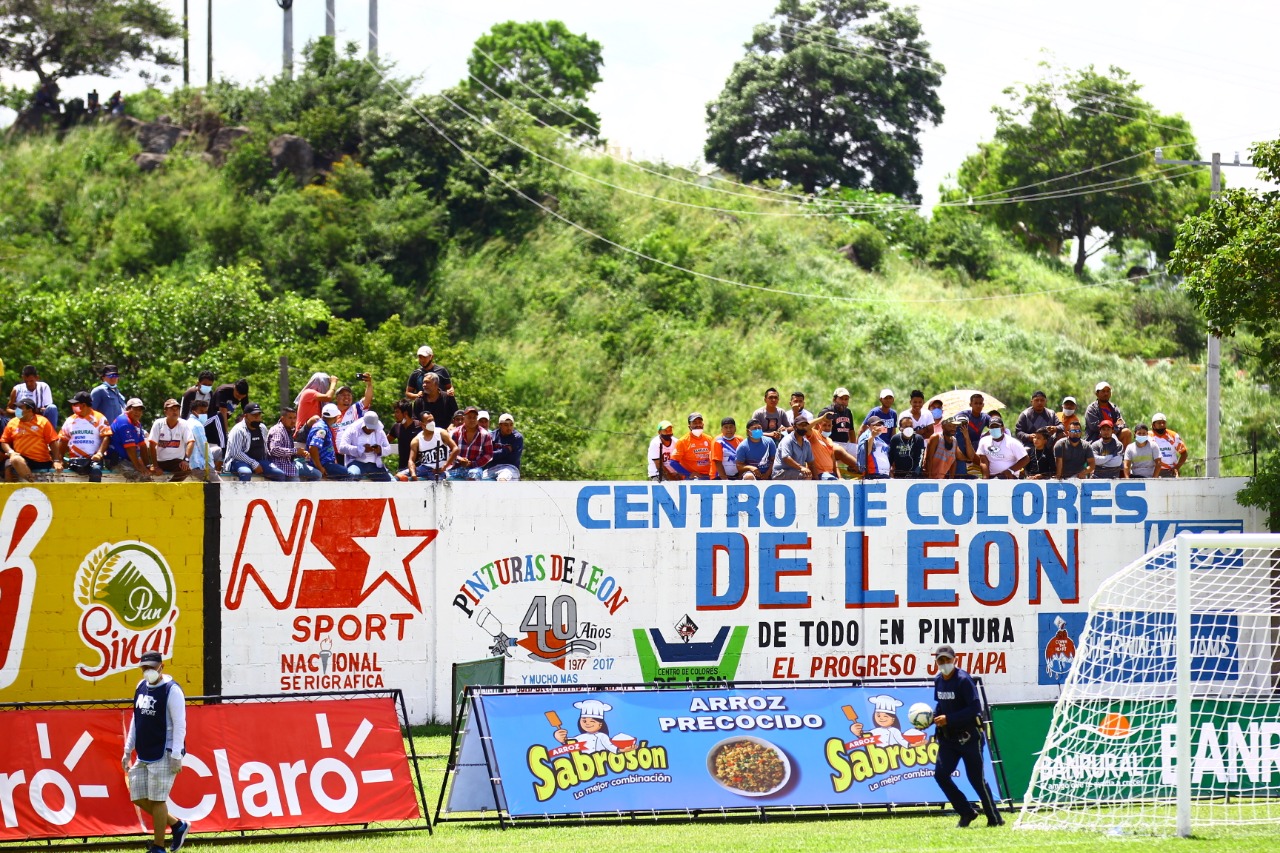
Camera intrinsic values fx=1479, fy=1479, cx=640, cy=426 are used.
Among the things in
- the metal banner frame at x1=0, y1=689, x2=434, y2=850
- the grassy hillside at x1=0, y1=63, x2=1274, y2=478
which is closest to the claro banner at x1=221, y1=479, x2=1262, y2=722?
the metal banner frame at x1=0, y1=689, x2=434, y2=850

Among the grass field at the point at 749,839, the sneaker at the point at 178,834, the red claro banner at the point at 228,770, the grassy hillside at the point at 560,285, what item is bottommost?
the grass field at the point at 749,839

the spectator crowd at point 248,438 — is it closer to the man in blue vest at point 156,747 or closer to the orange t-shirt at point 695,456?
the orange t-shirt at point 695,456

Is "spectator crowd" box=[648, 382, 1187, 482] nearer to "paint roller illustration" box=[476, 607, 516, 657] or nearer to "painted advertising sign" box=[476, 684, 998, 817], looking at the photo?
"paint roller illustration" box=[476, 607, 516, 657]

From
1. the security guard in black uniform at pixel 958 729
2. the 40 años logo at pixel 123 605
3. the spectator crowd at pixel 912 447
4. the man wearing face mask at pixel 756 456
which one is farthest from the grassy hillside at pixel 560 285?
the security guard in black uniform at pixel 958 729

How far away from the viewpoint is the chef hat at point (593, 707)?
14.1 meters

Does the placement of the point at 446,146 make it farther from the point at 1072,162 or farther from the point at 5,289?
the point at 1072,162

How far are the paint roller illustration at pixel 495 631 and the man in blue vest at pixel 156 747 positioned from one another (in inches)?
284

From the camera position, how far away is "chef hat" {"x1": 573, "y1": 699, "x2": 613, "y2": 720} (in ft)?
46.3

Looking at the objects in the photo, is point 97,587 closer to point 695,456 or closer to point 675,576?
point 675,576

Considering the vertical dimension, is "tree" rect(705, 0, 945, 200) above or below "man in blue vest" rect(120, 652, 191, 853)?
above

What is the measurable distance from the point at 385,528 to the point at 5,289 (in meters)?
21.3

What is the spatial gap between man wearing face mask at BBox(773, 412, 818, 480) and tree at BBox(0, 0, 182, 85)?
49425mm

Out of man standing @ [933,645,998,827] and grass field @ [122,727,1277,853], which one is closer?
grass field @ [122,727,1277,853]

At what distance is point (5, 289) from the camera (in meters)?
36.0
